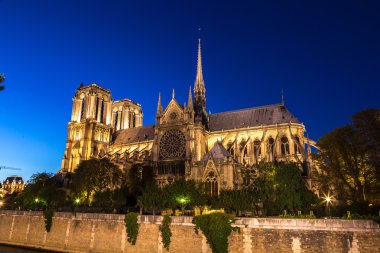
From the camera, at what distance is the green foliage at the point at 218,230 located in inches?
876

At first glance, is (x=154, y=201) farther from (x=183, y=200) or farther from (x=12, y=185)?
(x=12, y=185)

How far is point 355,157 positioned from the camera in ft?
101

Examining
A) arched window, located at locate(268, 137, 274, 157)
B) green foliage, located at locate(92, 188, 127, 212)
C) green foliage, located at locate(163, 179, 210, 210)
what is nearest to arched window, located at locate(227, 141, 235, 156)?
arched window, located at locate(268, 137, 274, 157)

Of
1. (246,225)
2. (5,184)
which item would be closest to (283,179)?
(246,225)

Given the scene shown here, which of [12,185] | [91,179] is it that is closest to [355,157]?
[91,179]

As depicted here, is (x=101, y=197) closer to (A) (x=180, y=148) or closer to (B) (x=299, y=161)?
(A) (x=180, y=148)

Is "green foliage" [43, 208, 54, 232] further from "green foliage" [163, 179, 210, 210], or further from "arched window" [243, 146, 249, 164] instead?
"arched window" [243, 146, 249, 164]

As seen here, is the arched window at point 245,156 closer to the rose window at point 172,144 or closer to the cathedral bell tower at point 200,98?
the cathedral bell tower at point 200,98

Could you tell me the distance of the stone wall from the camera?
1920 cm

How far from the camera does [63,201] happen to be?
49.3 meters

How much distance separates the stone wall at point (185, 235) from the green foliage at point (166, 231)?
0.33 m

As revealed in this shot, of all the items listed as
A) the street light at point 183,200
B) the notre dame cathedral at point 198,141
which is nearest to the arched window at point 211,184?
the notre dame cathedral at point 198,141

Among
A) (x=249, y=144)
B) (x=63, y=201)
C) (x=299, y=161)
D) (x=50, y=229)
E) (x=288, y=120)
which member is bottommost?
(x=50, y=229)

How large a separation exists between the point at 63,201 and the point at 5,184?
235 ft
